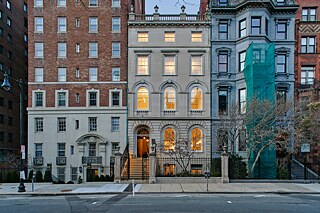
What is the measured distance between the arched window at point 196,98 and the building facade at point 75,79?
24.9ft

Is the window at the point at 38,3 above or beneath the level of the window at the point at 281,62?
above

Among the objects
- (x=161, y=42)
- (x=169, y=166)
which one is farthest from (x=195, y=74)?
(x=169, y=166)

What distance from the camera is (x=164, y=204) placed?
1259 centimetres

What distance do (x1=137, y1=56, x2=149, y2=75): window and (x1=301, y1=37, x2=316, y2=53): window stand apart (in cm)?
1790

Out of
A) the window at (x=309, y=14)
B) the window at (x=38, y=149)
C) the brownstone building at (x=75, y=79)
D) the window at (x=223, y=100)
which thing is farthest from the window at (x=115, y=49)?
the window at (x=309, y=14)

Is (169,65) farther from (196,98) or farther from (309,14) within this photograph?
(309,14)

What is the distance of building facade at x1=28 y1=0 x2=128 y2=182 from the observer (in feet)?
94.7

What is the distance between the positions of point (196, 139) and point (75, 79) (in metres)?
15.2

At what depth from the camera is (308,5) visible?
30516 mm

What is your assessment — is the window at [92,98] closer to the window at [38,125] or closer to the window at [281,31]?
the window at [38,125]

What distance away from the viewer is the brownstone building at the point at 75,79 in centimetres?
2888

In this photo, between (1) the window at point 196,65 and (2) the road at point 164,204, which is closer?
(2) the road at point 164,204

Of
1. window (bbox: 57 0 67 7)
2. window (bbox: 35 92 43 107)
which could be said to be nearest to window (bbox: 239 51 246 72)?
window (bbox: 57 0 67 7)

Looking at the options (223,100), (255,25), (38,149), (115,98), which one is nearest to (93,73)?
(115,98)
